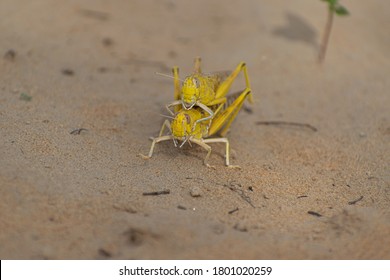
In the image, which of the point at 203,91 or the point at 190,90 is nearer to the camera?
the point at 190,90

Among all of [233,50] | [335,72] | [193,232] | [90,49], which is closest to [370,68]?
[335,72]

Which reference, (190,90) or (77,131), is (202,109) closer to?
(190,90)

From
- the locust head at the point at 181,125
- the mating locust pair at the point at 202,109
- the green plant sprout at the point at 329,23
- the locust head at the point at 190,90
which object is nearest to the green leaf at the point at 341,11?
the green plant sprout at the point at 329,23

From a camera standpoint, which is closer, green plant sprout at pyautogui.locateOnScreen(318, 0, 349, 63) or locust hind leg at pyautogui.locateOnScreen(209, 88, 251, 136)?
locust hind leg at pyautogui.locateOnScreen(209, 88, 251, 136)

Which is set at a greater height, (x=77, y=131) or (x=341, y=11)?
(x=341, y=11)

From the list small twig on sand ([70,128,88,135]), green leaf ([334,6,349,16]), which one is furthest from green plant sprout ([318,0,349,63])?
small twig on sand ([70,128,88,135])

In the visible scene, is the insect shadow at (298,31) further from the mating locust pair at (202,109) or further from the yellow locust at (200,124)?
the yellow locust at (200,124)

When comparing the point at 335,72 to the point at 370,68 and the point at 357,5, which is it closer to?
the point at 370,68

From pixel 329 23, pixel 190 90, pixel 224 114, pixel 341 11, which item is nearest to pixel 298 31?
pixel 329 23

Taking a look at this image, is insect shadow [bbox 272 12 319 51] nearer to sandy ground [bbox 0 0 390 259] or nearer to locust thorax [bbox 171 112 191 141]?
sandy ground [bbox 0 0 390 259]
